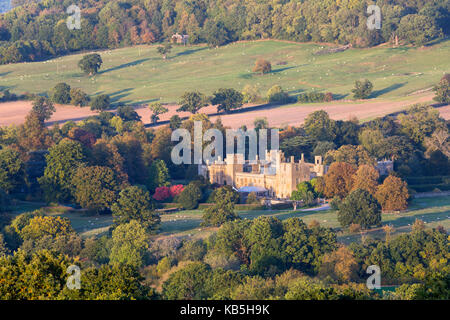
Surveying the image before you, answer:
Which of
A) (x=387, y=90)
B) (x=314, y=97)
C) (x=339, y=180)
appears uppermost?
(x=314, y=97)

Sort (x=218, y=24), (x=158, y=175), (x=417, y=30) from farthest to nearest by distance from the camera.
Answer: (x=218, y=24), (x=417, y=30), (x=158, y=175)

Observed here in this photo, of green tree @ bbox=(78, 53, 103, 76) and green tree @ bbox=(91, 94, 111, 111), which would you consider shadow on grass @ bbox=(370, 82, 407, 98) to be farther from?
green tree @ bbox=(78, 53, 103, 76)

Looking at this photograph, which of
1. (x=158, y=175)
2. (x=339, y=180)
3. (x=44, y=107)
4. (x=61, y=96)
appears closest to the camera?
(x=339, y=180)

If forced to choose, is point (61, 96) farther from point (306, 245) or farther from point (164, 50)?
point (306, 245)

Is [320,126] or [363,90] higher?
[363,90]

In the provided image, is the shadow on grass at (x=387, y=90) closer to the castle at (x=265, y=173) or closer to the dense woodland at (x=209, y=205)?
the dense woodland at (x=209, y=205)

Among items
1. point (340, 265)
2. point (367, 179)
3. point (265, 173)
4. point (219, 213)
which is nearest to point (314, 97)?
point (265, 173)

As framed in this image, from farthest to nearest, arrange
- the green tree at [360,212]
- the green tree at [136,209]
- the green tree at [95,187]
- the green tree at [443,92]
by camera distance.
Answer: the green tree at [443,92] < the green tree at [95,187] < the green tree at [360,212] < the green tree at [136,209]

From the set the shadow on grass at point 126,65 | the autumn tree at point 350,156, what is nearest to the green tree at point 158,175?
the autumn tree at point 350,156
